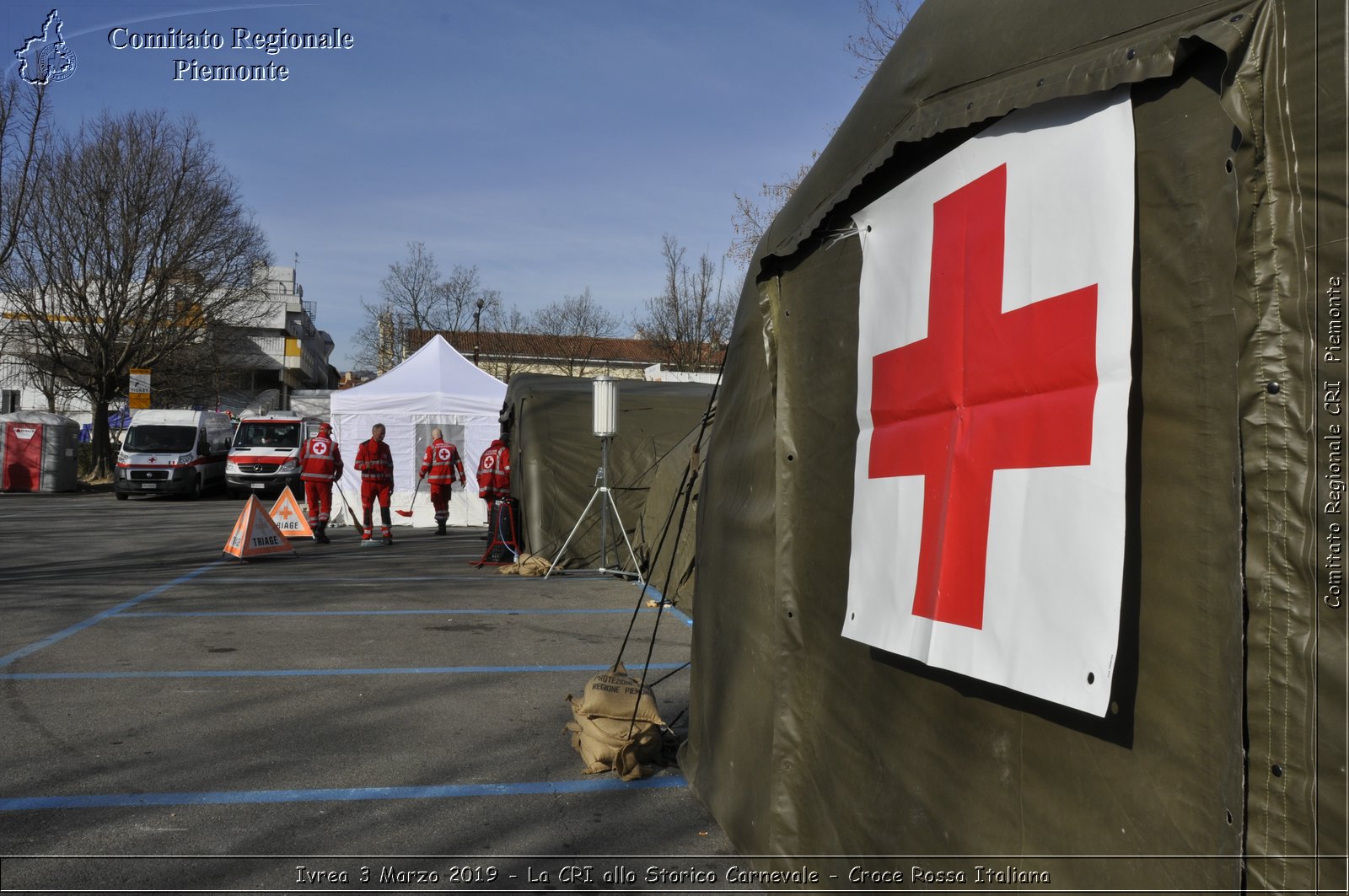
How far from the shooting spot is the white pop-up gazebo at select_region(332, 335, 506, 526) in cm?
1984

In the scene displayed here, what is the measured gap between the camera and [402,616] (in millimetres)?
9336

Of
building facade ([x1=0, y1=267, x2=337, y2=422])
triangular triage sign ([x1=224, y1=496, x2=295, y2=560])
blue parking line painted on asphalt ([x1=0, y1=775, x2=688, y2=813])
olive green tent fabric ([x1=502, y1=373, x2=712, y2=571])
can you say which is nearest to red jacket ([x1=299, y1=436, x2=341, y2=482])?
triangular triage sign ([x1=224, y1=496, x2=295, y2=560])

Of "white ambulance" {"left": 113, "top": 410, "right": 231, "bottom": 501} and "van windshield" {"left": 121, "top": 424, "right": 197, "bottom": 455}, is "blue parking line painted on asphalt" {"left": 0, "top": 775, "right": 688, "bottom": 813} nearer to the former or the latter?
"white ambulance" {"left": 113, "top": 410, "right": 231, "bottom": 501}

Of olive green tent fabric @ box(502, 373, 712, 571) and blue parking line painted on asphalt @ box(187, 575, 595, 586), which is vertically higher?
olive green tent fabric @ box(502, 373, 712, 571)

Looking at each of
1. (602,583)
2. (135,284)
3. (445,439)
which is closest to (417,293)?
(135,284)

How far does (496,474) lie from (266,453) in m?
15.5

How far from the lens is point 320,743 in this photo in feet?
17.4

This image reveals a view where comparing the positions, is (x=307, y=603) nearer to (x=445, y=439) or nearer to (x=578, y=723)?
(x=578, y=723)

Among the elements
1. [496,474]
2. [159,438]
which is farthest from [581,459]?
[159,438]

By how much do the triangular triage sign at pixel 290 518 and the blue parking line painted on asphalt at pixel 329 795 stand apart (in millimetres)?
12103

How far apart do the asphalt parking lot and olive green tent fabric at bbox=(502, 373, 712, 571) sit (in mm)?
2565

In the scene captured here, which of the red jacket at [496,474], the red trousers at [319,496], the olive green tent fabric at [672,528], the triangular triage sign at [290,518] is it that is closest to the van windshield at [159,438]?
the triangular triage sign at [290,518]

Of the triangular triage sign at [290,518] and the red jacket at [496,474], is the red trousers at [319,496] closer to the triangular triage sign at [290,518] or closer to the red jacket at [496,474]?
the triangular triage sign at [290,518]

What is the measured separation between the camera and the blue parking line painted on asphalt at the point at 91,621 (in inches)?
288
